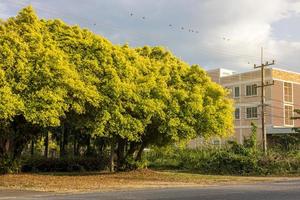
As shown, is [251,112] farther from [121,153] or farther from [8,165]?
[8,165]

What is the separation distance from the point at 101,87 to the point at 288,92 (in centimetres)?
5055

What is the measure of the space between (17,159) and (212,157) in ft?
50.3

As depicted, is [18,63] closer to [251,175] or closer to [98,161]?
[98,161]

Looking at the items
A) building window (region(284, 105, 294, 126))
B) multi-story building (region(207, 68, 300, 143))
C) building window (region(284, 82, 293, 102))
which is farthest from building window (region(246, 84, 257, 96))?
building window (region(284, 105, 294, 126))

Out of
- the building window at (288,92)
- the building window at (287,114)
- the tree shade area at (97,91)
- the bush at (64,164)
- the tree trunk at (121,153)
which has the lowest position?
the bush at (64,164)

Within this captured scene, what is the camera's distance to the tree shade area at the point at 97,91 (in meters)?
22.7

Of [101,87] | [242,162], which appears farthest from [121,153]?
[242,162]

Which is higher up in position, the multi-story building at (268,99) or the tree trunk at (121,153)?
the multi-story building at (268,99)

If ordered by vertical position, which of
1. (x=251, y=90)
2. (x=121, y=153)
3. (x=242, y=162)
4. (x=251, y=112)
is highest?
(x=251, y=90)

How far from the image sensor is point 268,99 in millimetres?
69438

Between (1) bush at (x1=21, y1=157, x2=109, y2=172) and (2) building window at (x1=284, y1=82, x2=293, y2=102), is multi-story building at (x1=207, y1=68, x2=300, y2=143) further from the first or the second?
(1) bush at (x1=21, y1=157, x2=109, y2=172)

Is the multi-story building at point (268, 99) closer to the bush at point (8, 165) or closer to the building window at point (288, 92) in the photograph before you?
the building window at point (288, 92)

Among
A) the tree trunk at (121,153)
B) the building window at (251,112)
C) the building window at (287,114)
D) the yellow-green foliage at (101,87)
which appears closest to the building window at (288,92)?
the building window at (287,114)

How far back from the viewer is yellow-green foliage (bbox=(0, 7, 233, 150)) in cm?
2264
